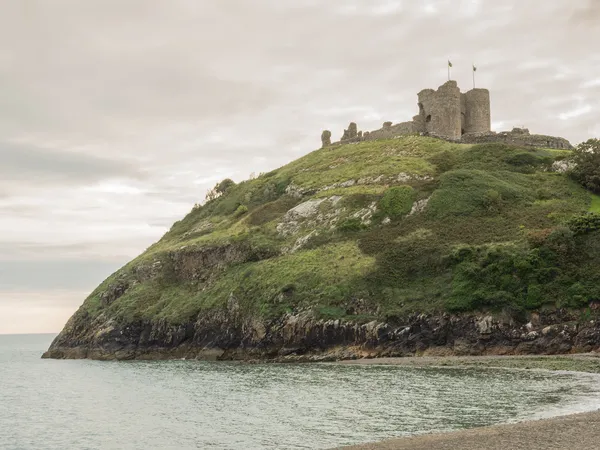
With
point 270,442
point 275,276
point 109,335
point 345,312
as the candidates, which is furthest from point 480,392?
point 109,335

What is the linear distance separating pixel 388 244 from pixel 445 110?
159ft

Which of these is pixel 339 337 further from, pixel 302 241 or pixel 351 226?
pixel 302 241

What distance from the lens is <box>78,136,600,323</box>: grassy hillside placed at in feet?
189

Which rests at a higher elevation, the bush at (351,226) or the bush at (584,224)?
the bush at (351,226)

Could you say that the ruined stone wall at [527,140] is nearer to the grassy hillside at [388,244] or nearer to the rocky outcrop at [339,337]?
the grassy hillside at [388,244]

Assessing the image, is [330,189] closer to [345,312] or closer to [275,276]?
[275,276]

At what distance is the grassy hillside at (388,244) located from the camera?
189 ft

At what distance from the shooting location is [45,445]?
89.3 ft

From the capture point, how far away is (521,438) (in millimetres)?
19703

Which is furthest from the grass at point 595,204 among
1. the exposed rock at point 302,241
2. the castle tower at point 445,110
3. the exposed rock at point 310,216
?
the castle tower at point 445,110

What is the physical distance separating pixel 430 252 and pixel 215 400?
117 feet

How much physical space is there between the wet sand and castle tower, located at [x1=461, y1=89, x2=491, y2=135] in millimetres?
95920

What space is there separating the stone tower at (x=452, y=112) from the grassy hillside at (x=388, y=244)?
199 inches

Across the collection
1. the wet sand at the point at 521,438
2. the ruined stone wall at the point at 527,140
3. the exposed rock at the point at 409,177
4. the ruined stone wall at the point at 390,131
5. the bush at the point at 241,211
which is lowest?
the wet sand at the point at 521,438
